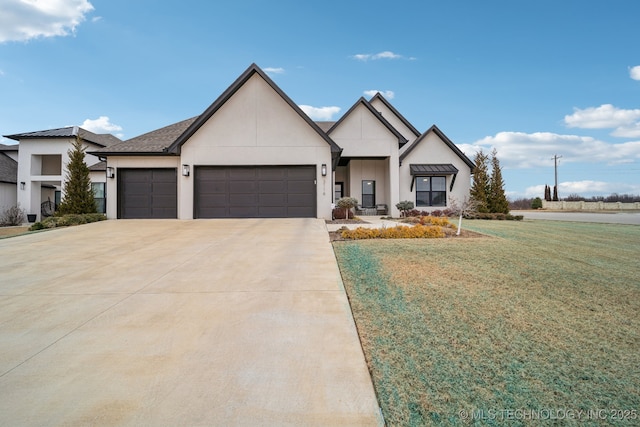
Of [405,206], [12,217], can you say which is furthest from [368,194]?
[12,217]

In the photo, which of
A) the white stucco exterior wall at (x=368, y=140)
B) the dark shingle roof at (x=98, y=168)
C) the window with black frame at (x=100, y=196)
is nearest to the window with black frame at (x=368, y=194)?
the white stucco exterior wall at (x=368, y=140)

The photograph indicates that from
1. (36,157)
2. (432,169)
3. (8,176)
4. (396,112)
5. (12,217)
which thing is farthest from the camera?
(8,176)

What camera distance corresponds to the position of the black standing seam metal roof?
776 inches

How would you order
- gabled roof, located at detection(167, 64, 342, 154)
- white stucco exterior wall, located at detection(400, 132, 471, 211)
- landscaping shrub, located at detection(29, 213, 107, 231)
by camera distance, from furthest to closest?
1. white stucco exterior wall, located at detection(400, 132, 471, 211)
2. gabled roof, located at detection(167, 64, 342, 154)
3. landscaping shrub, located at detection(29, 213, 107, 231)

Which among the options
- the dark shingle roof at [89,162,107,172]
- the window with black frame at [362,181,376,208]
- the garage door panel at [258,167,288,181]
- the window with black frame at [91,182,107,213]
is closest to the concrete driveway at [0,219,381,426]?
the garage door panel at [258,167,288,181]

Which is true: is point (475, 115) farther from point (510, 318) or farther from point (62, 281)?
point (62, 281)

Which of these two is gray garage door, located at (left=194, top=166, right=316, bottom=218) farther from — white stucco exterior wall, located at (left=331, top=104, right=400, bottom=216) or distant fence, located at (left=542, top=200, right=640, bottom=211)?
distant fence, located at (left=542, top=200, right=640, bottom=211)

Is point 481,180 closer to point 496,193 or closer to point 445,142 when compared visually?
point 496,193

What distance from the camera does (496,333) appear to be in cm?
331

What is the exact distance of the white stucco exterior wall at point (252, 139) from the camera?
47.1ft

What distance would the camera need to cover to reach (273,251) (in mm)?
7406

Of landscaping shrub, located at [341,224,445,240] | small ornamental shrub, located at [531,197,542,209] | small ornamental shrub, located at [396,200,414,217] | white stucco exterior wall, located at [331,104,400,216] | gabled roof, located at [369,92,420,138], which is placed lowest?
landscaping shrub, located at [341,224,445,240]

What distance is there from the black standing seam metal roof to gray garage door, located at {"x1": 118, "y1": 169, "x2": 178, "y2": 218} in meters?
14.0

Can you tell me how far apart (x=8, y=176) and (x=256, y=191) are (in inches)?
904
